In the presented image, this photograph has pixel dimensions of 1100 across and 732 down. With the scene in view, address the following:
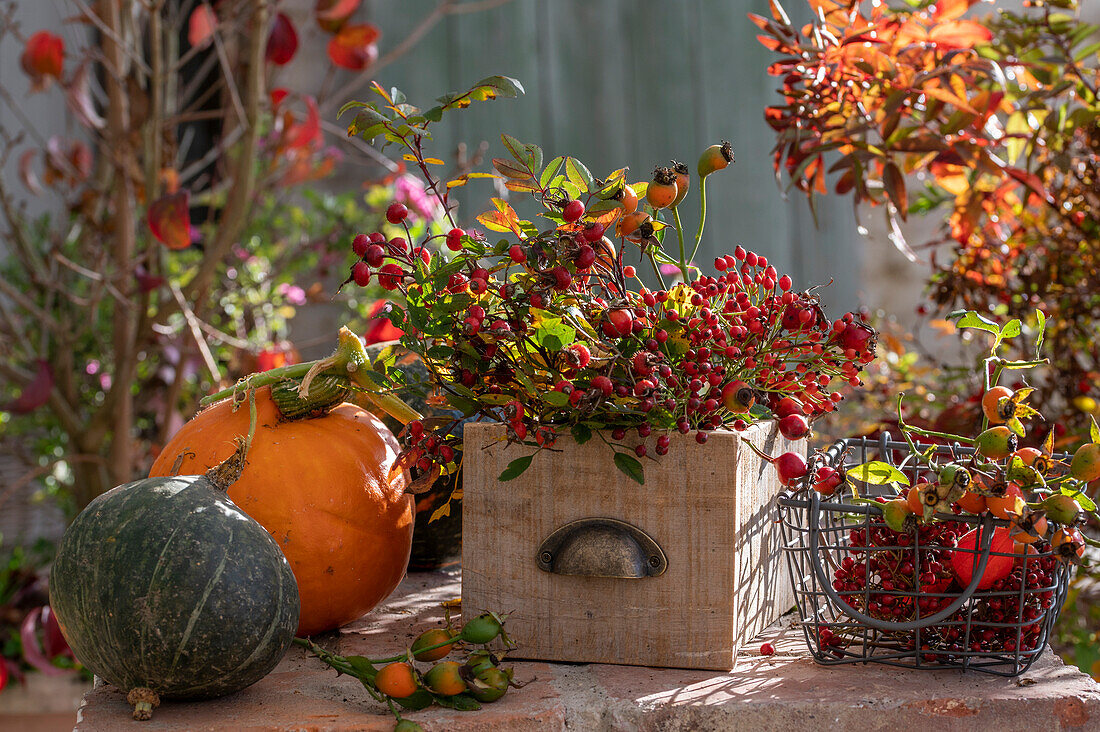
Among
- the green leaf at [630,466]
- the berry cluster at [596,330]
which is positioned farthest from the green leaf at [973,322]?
the green leaf at [630,466]

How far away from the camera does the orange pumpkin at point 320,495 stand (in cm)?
102

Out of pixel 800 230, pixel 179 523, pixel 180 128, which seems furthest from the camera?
pixel 180 128

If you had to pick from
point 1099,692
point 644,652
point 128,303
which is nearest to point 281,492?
point 644,652

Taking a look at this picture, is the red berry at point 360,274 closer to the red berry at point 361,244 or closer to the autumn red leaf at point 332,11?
the red berry at point 361,244

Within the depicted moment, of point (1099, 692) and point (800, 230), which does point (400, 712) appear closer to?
point (1099, 692)

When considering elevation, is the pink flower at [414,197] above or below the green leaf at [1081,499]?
above

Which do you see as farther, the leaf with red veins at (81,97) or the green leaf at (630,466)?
the leaf with red veins at (81,97)

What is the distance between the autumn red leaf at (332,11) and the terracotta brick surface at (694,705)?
4.83 ft

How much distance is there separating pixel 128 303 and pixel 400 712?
1.39 m

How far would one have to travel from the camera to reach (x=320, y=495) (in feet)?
3.40

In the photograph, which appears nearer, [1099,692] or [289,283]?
[1099,692]

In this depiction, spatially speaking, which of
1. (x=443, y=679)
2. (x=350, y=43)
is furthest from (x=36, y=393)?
(x=443, y=679)

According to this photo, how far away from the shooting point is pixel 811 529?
868mm

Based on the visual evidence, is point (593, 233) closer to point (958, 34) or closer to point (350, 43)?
point (958, 34)
